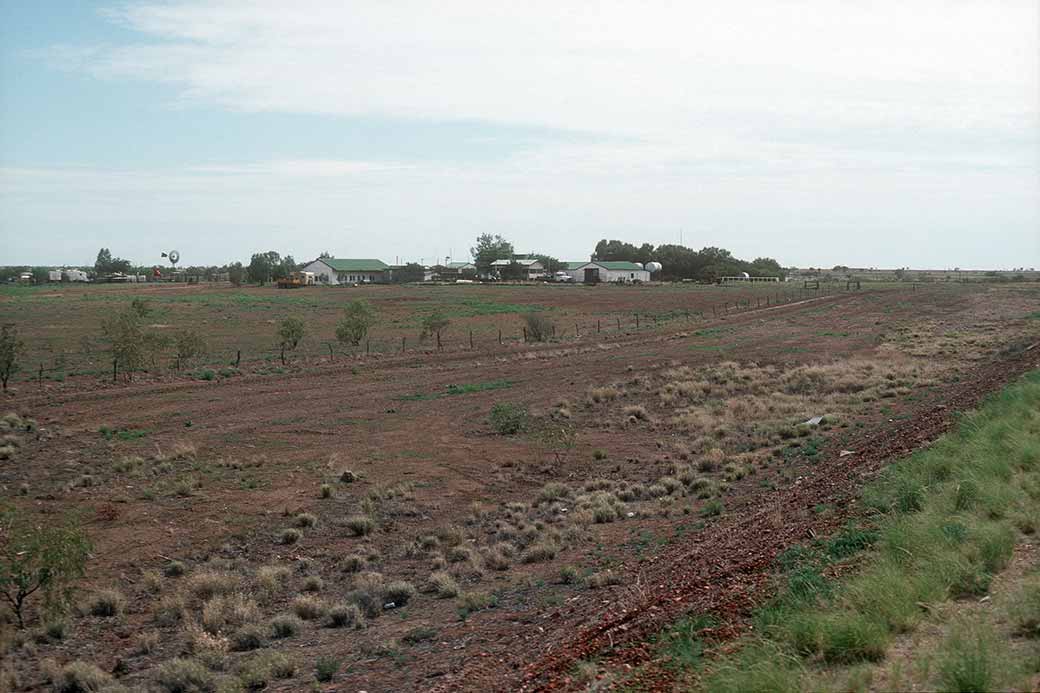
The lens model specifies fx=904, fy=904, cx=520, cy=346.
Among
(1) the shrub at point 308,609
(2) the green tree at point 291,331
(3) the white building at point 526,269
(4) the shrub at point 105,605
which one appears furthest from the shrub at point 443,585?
(3) the white building at point 526,269

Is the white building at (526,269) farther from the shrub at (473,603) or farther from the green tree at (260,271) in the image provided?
the shrub at (473,603)

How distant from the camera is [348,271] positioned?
17888 centimetres

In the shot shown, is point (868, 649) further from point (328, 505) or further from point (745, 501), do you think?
point (328, 505)

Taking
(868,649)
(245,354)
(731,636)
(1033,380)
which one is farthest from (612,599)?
(245,354)

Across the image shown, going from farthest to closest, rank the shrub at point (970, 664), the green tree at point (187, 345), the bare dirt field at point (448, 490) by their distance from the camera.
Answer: the green tree at point (187, 345) < the bare dirt field at point (448, 490) < the shrub at point (970, 664)

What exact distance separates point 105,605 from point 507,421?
16.8 metres

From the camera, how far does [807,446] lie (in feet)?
81.6

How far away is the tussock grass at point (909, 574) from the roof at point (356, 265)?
171 meters

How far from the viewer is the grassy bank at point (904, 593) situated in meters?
7.10

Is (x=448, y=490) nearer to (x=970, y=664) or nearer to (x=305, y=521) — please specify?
(x=305, y=521)

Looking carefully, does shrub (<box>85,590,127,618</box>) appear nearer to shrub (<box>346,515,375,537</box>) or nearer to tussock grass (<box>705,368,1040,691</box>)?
shrub (<box>346,515,375,537</box>)

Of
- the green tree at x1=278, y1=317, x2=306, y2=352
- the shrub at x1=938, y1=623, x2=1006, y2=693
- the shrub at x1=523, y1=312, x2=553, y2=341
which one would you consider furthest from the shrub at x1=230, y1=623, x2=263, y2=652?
the shrub at x1=523, y1=312, x2=553, y2=341

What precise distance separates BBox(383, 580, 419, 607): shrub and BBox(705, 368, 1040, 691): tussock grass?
6.65 meters

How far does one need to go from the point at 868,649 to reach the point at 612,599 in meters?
5.64
